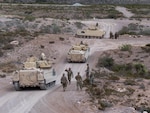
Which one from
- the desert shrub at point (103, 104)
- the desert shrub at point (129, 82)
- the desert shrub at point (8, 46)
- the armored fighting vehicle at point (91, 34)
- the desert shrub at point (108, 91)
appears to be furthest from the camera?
the armored fighting vehicle at point (91, 34)

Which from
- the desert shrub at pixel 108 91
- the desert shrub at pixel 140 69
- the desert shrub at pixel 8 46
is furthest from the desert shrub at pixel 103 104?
the desert shrub at pixel 8 46

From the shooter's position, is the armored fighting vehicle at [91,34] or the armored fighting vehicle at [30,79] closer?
the armored fighting vehicle at [30,79]

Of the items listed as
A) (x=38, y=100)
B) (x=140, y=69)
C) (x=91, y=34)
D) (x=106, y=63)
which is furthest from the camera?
(x=91, y=34)

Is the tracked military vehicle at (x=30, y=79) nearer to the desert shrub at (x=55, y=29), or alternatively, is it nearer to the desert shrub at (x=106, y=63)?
the desert shrub at (x=106, y=63)

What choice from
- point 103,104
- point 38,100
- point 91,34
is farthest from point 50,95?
point 91,34

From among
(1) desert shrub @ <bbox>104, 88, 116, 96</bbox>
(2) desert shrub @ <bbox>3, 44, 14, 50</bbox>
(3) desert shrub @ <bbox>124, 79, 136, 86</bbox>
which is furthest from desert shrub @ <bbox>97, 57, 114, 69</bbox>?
(1) desert shrub @ <bbox>104, 88, 116, 96</bbox>

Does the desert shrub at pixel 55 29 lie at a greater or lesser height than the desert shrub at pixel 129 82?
lesser

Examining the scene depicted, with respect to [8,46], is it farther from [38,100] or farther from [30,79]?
[38,100]

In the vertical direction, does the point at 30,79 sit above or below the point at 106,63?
above

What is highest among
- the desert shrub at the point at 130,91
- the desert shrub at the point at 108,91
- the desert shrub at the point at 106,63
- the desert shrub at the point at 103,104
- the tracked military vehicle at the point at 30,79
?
the tracked military vehicle at the point at 30,79

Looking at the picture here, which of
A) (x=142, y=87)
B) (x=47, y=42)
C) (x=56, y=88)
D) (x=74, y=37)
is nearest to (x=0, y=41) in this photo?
(x=47, y=42)

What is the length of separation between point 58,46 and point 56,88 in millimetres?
18033

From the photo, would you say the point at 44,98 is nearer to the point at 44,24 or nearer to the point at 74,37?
the point at 74,37

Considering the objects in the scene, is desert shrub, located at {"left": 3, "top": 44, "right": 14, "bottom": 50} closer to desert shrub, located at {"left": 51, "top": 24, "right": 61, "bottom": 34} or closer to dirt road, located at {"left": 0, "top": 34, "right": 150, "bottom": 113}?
dirt road, located at {"left": 0, "top": 34, "right": 150, "bottom": 113}
